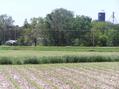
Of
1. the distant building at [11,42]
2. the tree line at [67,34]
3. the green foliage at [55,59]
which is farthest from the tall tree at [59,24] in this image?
the green foliage at [55,59]

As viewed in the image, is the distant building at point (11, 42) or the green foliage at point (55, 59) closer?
the green foliage at point (55, 59)

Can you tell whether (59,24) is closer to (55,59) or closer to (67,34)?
(67,34)

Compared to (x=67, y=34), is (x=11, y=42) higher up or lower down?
lower down

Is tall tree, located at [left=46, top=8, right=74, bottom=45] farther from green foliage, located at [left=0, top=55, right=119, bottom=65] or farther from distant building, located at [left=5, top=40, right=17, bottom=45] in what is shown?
green foliage, located at [left=0, top=55, right=119, bottom=65]

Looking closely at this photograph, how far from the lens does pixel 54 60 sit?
23.0m

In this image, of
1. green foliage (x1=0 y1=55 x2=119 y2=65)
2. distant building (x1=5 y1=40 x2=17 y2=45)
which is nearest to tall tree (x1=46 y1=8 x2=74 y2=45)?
distant building (x1=5 y1=40 x2=17 y2=45)

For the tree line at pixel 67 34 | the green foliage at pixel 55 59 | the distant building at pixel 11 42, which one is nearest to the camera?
the green foliage at pixel 55 59

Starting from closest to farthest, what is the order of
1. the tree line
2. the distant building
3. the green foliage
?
1. the green foliage
2. the tree line
3. the distant building

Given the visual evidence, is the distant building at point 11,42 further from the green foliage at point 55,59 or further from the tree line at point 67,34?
the green foliage at point 55,59

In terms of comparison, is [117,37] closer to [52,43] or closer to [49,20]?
[52,43]

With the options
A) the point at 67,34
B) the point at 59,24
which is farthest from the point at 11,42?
the point at 59,24

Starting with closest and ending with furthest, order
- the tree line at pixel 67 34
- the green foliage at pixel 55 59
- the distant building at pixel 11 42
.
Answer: the green foliage at pixel 55 59 → the tree line at pixel 67 34 → the distant building at pixel 11 42

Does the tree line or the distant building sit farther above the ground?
the tree line

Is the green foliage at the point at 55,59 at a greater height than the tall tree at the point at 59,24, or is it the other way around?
the tall tree at the point at 59,24
